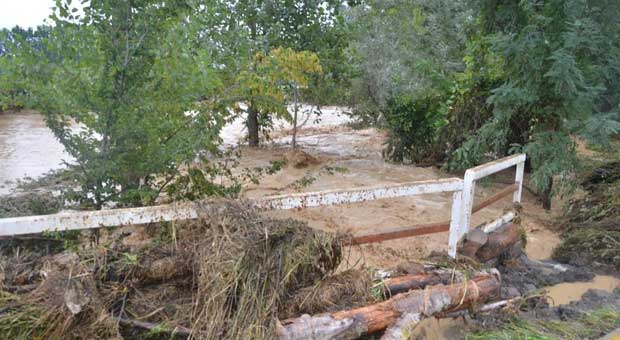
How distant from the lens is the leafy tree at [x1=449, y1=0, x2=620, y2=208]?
6.02 metres

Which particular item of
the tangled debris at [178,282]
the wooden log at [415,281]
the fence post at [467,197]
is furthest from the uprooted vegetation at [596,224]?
the tangled debris at [178,282]

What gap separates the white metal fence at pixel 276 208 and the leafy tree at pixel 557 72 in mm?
2804

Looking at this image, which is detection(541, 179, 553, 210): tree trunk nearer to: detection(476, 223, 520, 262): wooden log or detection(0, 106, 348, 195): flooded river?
detection(476, 223, 520, 262): wooden log

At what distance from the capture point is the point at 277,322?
100 inches

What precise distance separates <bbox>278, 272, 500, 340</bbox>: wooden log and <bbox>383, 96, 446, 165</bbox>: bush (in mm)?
7081

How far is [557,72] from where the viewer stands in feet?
19.4

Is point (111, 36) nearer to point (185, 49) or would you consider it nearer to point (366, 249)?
point (185, 49)

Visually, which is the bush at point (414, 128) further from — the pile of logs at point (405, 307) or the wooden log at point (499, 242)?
the pile of logs at point (405, 307)

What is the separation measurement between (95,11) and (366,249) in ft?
12.2

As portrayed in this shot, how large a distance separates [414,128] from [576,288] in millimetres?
6556

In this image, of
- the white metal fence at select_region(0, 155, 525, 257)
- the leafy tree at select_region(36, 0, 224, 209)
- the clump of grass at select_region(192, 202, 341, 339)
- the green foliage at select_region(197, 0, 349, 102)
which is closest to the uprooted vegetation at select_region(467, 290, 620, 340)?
the white metal fence at select_region(0, 155, 525, 257)

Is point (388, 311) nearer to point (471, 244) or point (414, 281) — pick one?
point (414, 281)

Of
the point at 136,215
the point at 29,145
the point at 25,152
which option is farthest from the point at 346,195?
the point at 29,145

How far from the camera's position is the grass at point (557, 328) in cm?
323
